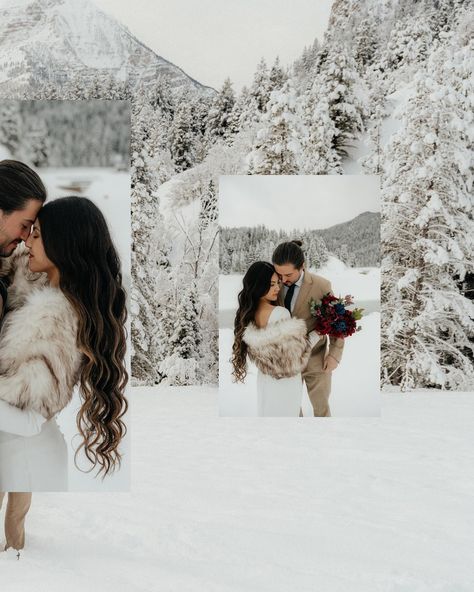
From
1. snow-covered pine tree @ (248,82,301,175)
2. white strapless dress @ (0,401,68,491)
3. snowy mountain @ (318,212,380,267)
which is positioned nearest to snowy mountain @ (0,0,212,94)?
snow-covered pine tree @ (248,82,301,175)

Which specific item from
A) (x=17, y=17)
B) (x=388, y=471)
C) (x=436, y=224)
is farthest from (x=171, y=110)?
(x=388, y=471)

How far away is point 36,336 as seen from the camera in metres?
3.80

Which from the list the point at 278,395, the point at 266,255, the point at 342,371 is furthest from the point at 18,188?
the point at 342,371

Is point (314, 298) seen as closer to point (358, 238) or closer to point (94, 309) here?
point (358, 238)

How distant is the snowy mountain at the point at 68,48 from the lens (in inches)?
605

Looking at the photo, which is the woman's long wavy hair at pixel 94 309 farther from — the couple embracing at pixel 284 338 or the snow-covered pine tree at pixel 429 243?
the snow-covered pine tree at pixel 429 243

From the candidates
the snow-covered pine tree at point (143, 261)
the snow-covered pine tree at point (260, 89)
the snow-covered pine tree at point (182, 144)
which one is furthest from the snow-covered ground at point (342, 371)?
the snow-covered pine tree at point (260, 89)

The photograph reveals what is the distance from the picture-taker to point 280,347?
883 cm

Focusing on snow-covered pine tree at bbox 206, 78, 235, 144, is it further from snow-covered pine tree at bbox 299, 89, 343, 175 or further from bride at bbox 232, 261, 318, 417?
bride at bbox 232, 261, 318, 417

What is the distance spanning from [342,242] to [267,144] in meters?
5.23

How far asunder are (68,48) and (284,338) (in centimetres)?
952

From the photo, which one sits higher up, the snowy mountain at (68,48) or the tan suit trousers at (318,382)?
the snowy mountain at (68,48)

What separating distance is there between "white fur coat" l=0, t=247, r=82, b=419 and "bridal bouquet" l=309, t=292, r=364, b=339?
5.22 meters

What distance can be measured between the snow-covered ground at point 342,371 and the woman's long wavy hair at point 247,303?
77 mm
